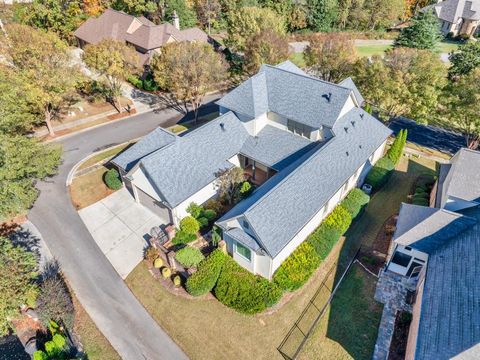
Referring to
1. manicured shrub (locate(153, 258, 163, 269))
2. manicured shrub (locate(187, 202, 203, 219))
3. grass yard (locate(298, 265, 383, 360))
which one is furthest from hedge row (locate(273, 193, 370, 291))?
manicured shrub (locate(153, 258, 163, 269))

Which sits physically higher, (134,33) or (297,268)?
(134,33)

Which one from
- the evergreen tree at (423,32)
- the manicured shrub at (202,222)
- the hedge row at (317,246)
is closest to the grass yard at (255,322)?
the hedge row at (317,246)

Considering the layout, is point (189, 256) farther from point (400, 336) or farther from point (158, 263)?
point (400, 336)

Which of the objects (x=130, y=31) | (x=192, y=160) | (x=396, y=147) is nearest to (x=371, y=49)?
(x=396, y=147)

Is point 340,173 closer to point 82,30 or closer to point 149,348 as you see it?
point 149,348

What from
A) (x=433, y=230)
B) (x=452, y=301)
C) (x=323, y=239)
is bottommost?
(x=323, y=239)

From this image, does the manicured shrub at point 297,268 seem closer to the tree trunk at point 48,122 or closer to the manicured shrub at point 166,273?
the manicured shrub at point 166,273

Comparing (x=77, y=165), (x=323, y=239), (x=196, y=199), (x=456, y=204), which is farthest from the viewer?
(x=77, y=165)

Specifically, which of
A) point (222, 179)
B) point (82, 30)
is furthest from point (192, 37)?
point (222, 179)
